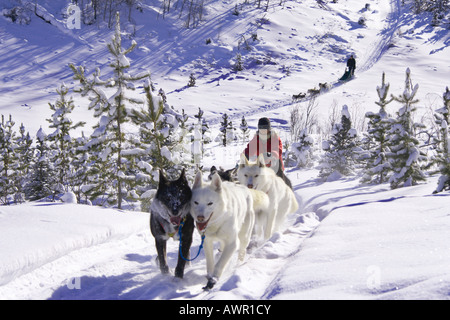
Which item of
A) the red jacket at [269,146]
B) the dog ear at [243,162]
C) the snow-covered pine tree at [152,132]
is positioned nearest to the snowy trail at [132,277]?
the dog ear at [243,162]

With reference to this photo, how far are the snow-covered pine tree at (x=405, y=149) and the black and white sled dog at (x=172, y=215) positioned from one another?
869cm

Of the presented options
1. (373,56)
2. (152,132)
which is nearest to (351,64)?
(373,56)

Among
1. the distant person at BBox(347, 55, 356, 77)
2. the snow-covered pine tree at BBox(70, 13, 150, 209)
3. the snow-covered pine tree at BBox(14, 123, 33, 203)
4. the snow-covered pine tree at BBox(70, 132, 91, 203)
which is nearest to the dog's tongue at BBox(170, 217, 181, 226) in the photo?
the snow-covered pine tree at BBox(70, 13, 150, 209)

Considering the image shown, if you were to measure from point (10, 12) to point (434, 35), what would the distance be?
67431mm

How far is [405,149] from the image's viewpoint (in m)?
10.8

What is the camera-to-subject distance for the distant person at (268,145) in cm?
727

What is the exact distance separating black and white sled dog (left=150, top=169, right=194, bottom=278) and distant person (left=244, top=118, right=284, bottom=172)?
353 cm

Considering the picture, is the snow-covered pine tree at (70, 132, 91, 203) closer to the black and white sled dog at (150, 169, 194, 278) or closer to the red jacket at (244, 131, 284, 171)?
the red jacket at (244, 131, 284, 171)

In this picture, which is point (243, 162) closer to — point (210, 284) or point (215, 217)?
point (215, 217)

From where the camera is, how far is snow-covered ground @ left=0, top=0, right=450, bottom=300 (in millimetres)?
3301

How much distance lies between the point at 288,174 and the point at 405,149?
9611mm

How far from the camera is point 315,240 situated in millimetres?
4398

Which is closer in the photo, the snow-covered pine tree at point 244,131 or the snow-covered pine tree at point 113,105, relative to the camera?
the snow-covered pine tree at point 113,105

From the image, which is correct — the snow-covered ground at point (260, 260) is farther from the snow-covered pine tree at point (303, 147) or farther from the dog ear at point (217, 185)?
the snow-covered pine tree at point (303, 147)
